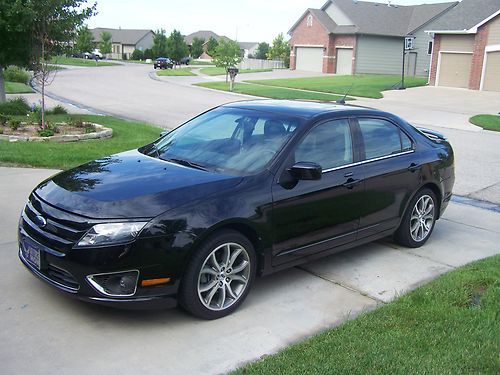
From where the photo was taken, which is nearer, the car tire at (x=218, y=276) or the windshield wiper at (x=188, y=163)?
the car tire at (x=218, y=276)

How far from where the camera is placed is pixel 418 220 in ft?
20.1

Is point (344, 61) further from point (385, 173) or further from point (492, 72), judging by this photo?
point (385, 173)

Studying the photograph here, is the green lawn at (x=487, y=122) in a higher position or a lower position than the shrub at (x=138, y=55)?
lower

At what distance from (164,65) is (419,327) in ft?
196

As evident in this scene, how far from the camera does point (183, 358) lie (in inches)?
142

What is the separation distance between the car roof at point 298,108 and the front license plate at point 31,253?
7.98 feet

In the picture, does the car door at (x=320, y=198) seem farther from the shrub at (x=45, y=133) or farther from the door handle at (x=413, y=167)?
the shrub at (x=45, y=133)

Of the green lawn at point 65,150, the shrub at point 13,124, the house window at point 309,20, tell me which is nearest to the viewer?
the green lawn at point 65,150

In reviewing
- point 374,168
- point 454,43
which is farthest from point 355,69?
point 374,168

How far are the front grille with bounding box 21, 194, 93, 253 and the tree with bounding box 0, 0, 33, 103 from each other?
29.8 ft

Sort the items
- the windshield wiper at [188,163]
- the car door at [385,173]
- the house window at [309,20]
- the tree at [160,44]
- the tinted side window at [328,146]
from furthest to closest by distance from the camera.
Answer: the tree at [160,44] → the house window at [309,20] → the car door at [385,173] → the tinted side window at [328,146] → the windshield wiper at [188,163]

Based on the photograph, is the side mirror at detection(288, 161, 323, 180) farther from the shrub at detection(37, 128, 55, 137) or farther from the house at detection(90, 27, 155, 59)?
the house at detection(90, 27, 155, 59)

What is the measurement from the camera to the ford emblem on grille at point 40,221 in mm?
4035

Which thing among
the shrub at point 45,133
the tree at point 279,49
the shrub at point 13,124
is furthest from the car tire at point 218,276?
the tree at point 279,49
